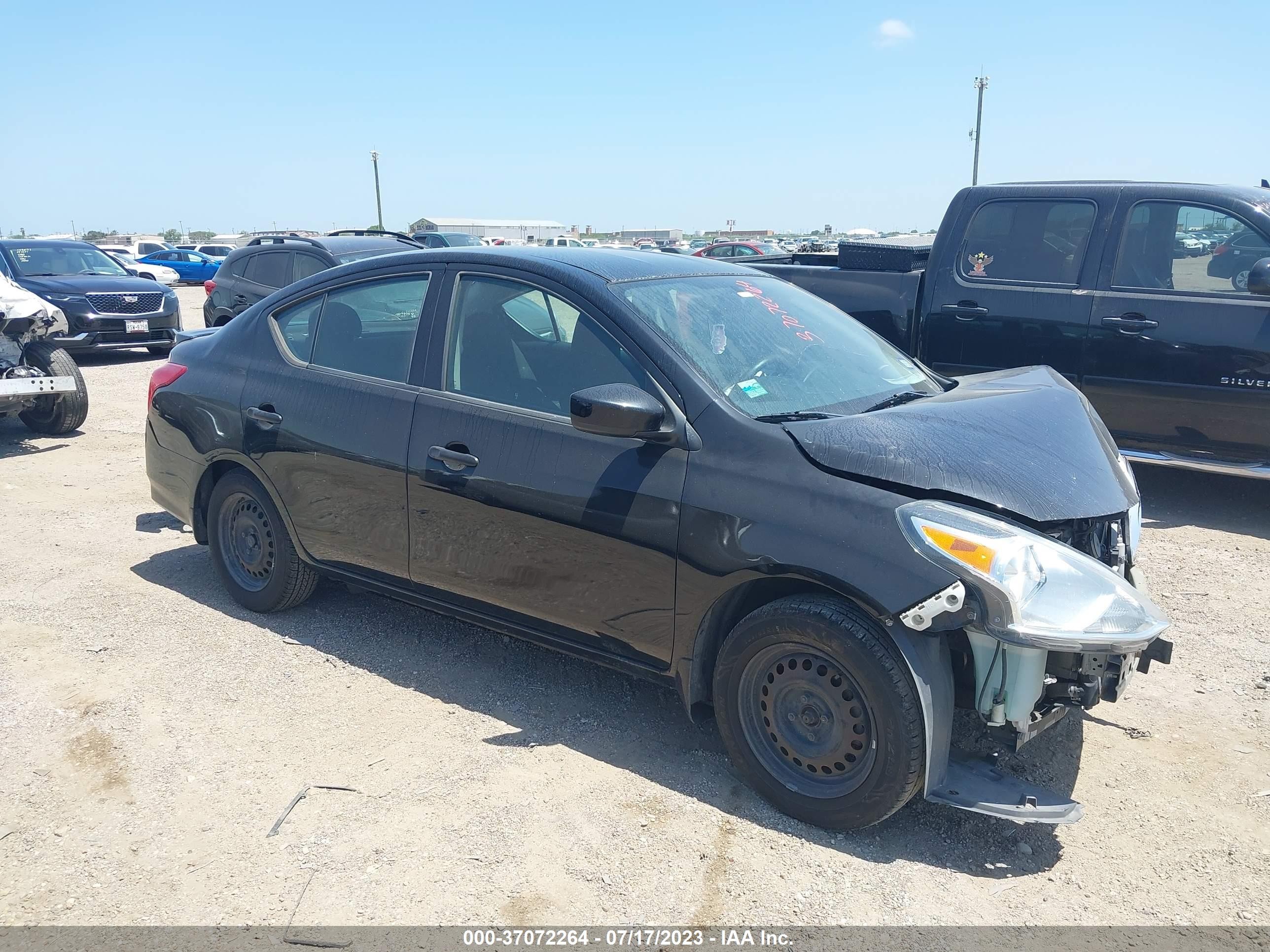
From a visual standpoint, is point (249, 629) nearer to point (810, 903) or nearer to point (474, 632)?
point (474, 632)

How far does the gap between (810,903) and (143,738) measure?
251 centimetres

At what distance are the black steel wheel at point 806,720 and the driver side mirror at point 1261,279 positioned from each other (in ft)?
14.6

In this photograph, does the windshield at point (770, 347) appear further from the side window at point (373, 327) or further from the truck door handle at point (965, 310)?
Result: the truck door handle at point (965, 310)

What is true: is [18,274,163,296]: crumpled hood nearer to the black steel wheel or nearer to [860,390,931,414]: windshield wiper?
[860,390,931,414]: windshield wiper

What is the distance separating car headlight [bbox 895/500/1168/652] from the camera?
2725 mm

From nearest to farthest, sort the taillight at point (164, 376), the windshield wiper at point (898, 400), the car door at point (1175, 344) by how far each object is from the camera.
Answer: the windshield wiper at point (898, 400) → the taillight at point (164, 376) → the car door at point (1175, 344)

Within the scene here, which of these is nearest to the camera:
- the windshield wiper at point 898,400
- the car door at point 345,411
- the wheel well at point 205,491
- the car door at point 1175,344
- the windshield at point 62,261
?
the windshield wiper at point 898,400

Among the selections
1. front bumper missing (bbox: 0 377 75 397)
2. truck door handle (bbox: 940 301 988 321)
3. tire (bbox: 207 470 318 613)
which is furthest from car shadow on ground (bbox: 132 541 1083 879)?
front bumper missing (bbox: 0 377 75 397)

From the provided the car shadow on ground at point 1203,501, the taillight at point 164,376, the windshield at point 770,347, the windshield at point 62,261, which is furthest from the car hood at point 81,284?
the car shadow on ground at point 1203,501

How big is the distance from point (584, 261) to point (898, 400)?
52.4 inches

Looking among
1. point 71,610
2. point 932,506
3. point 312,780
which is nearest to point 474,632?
point 312,780

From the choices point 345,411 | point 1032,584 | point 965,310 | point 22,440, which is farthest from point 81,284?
point 1032,584

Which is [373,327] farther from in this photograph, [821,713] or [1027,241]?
[1027,241]

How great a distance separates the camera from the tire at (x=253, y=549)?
4.61 metres
